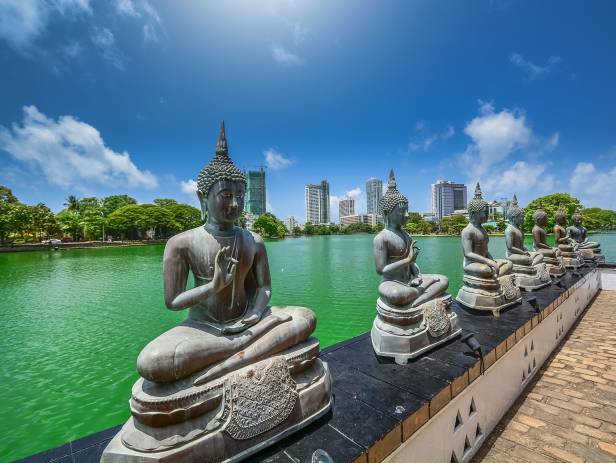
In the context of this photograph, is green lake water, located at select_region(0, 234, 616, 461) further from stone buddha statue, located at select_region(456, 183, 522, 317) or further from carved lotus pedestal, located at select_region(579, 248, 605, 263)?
carved lotus pedestal, located at select_region(579, 248, 605, 263)

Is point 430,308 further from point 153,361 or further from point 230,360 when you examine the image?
point 153,361

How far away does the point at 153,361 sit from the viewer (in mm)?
1929

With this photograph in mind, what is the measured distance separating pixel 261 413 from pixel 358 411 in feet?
3.22

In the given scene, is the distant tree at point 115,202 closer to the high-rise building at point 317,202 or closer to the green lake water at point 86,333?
the green lake water at point 86,333

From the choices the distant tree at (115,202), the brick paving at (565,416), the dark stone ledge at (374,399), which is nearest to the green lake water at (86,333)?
the dark stone ledge at (374,399)

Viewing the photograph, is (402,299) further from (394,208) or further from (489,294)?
(489,294)

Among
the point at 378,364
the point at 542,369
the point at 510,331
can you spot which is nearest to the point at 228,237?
the point at 378,364

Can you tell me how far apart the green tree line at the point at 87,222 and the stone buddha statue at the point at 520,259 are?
146ft

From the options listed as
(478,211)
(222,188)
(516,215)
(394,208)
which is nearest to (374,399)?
(394,208)

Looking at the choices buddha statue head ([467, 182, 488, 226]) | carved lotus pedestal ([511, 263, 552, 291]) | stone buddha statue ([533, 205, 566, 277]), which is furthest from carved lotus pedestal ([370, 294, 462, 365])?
stone buddha statue ([533, 205, 566, 277])

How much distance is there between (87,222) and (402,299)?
5452 cm

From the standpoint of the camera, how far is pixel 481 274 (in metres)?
5.17

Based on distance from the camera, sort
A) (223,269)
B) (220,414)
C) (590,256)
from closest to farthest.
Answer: (220,414) → (223,269) → (590,256)

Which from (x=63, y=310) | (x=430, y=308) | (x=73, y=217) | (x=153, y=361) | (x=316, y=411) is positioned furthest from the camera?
(x=73, y=217)
